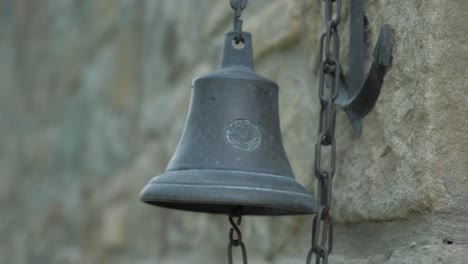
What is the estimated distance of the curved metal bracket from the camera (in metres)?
1.00

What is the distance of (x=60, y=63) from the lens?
2.62m

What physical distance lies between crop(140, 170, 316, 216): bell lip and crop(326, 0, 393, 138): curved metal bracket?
0.46 feet

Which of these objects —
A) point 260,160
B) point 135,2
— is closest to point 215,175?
point 260,160

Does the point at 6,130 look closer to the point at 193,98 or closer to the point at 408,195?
the point at 193,98

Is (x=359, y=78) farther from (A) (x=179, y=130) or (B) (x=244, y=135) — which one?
(A) (x=179, y=130)

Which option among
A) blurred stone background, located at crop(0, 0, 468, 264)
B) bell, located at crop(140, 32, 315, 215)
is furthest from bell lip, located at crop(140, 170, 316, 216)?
blurred stone background, located at crop(0, 0, 468, 264)

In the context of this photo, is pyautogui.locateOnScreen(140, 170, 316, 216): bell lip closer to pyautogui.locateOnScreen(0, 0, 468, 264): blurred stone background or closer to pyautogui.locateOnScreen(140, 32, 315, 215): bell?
pyautogui.locateOnScreen(140, 32, 315, 215): bell

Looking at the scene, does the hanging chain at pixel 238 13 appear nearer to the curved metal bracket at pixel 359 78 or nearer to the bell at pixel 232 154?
the bell at pixel 232 154

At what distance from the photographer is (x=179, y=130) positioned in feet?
5.68

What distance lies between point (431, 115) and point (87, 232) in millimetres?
1505

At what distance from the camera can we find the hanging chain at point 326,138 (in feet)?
3.25

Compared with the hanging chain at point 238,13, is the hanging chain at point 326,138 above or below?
below

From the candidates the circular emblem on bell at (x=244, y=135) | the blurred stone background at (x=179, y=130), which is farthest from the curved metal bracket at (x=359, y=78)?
the circular emblem on bell at (x=244, y=135)

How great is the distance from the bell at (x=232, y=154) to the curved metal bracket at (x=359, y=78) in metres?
0.10
